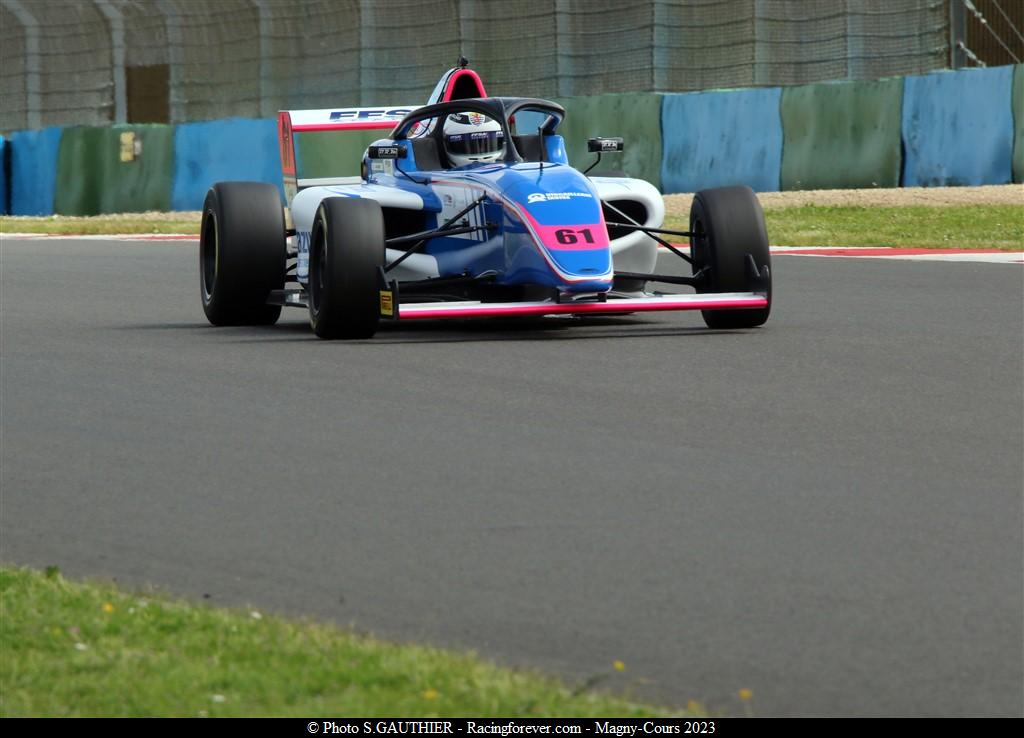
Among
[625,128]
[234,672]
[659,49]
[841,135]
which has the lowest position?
[234,672]

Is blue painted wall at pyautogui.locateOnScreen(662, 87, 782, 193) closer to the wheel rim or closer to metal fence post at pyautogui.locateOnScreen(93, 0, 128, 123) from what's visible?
metal fence post at pyautogui.locateOnScreen(93, 0, 128, 123)

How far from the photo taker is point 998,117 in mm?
22578

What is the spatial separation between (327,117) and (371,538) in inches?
Answer: 318

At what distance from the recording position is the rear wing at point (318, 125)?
12672 mm

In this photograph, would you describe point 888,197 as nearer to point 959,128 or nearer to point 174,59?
point 959,128

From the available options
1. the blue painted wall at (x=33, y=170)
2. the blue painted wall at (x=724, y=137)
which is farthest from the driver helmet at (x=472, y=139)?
the blue painted wall at (x=33, y=170)

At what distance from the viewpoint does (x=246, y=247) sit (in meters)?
11.2

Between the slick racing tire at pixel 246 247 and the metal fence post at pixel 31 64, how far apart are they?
924 inches

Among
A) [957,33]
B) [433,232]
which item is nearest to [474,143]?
[433,232]

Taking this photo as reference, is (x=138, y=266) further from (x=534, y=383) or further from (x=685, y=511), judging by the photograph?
(x=685, y=511)

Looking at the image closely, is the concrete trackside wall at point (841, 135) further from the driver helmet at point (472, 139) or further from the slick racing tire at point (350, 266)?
the slick racing tire at point (350, 266)

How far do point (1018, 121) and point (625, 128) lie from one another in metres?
5.74

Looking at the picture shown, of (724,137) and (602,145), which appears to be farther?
(724,137)

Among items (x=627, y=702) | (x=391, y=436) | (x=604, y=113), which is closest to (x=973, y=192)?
(x=604, y=113)
